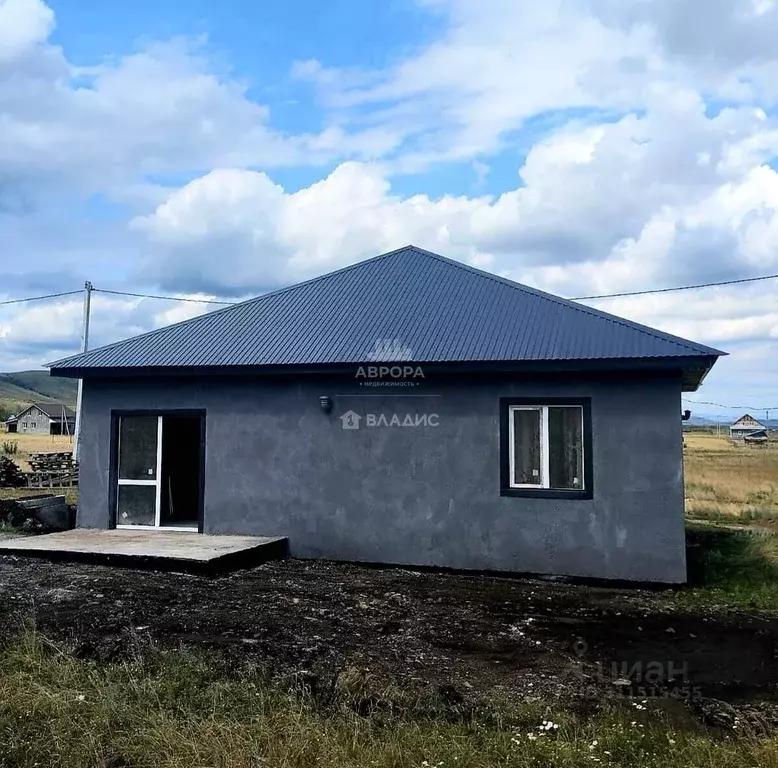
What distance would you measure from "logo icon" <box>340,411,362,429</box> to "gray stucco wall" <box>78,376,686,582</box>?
0.31ft

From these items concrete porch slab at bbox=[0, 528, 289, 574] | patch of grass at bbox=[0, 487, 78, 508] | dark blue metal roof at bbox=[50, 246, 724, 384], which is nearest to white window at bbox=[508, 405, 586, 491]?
dark blue metal roof at bbox=[50, 246, 724, 384]

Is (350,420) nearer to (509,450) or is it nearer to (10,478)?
(509,450)

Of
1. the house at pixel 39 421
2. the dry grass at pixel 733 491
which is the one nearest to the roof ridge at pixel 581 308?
the dry grass at pixel 733 491

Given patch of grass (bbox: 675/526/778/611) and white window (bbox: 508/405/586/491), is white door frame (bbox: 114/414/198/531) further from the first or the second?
patch of grass (bbox: 675/526/778/611)

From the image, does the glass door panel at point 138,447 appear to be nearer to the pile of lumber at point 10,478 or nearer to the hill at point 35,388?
the pile of lumber at point 10,478

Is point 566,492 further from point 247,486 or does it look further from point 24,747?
point 24,747

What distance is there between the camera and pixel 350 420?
1072cm

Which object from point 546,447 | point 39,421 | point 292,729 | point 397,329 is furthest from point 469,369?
point 39,421

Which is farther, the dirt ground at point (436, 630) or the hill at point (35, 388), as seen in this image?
the hill at point (35, 388)

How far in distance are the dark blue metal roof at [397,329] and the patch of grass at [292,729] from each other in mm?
5290

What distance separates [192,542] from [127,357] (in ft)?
10.1

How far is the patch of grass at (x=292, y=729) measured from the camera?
14.0 ft

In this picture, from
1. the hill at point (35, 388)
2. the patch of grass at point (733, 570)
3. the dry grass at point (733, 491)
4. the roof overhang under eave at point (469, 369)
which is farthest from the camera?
the hill at point (35, 388)

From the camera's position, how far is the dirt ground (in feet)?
19.1
